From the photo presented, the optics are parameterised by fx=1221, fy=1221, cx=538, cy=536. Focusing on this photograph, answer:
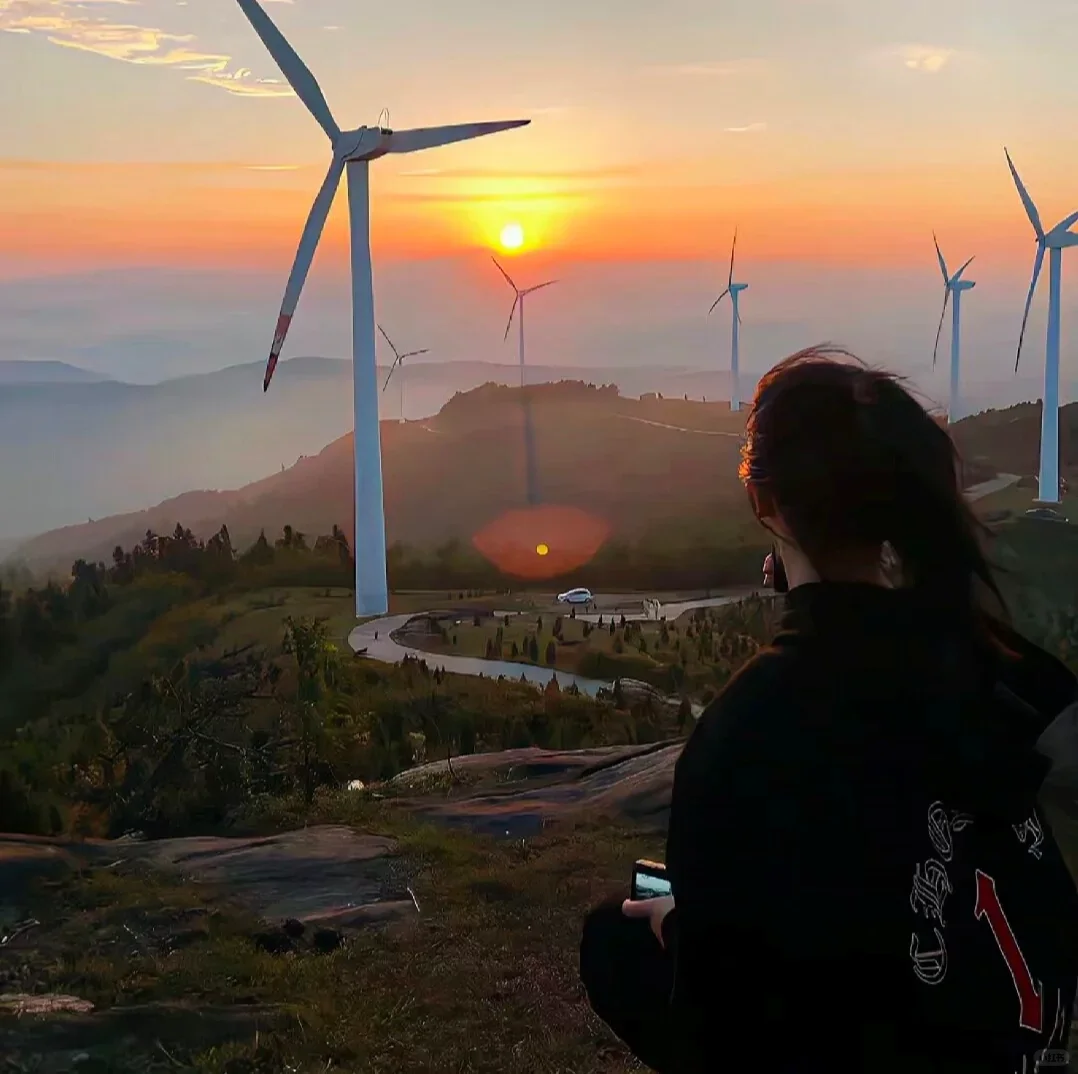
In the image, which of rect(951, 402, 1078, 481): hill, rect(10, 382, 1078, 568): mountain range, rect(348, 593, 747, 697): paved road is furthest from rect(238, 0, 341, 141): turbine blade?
rect(951, 402, 1078, 481): hill

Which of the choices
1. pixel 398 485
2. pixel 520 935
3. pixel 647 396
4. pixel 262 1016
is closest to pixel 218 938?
pixel 262 1016

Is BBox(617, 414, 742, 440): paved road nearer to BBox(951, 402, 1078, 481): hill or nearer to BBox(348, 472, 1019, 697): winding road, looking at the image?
BBox(951, 402, 1078, 481): hill

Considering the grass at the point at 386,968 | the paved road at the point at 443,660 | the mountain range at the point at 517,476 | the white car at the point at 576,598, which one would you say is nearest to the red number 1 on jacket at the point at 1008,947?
the grass at the point at 386,968

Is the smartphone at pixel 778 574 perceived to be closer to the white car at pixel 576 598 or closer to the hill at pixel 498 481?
the white car at pixel 576 598

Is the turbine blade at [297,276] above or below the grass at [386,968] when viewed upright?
above

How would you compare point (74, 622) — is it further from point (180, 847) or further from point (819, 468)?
point (819, 468)

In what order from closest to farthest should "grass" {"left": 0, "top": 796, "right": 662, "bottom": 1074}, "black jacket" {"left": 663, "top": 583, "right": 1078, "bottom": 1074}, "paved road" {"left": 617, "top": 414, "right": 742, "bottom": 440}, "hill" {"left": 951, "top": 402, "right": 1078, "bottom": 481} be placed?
"black jacket" {"left": 663, "top": 583, "right": 1078, "bottom": 1074} → "grass" {"left": 0, "top": 796, "right": 662, "bottom": 1074} → "hill" {"left": 951, "top": 402, "right": 1078, "bottom": 481} → "paved road" {"left": 617, "top": 414, "right": 742, "bottom": 440}

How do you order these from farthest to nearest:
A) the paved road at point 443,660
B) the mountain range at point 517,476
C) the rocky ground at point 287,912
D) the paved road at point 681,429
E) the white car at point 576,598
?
the paved road at point 681,429 → the mountain range at point 517,476 → the white car at point 576,598 → the paved road at point 443,660 → the rocky ground at point 287,912

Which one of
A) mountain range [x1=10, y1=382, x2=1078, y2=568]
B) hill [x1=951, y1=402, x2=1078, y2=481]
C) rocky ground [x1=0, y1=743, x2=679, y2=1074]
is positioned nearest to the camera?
rocky ground [x1=0, y1=743, x2=679, y2=1074]
